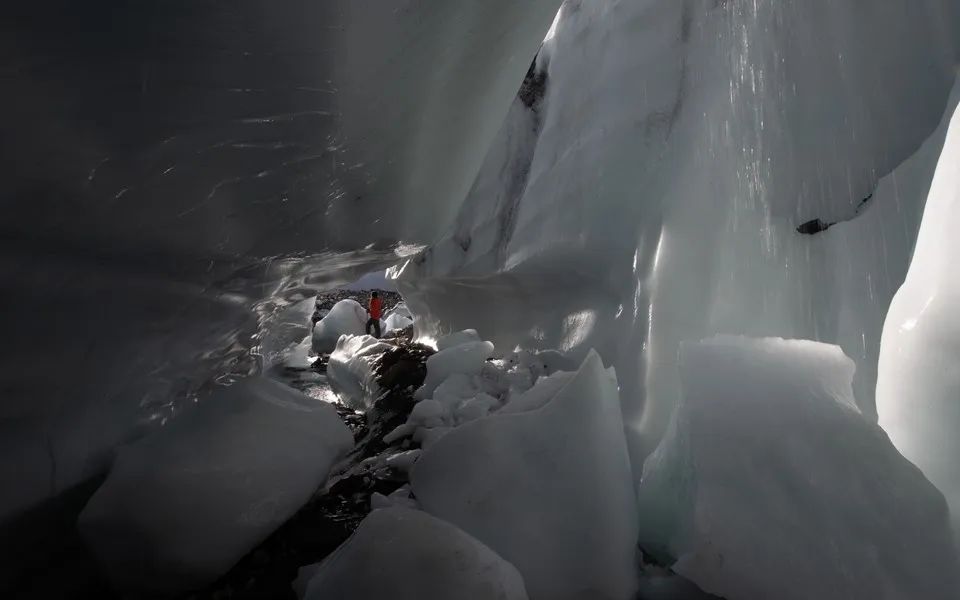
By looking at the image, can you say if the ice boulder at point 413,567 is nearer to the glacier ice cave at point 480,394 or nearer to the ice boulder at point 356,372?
the glacier ice cave at point 480,394

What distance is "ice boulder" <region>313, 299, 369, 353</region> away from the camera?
10508mm

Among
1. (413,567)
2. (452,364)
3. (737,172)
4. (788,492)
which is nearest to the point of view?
(413,567)

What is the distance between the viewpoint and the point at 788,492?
1620mm

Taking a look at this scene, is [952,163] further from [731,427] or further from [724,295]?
[731,427]

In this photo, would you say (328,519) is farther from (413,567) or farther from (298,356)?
(298,356)

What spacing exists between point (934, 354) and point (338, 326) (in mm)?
9849

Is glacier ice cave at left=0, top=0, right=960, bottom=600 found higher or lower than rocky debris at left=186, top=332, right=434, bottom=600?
higher

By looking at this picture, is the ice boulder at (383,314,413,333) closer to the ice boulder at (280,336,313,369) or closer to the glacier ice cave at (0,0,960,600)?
the ice boulder at (280,336,313,369)

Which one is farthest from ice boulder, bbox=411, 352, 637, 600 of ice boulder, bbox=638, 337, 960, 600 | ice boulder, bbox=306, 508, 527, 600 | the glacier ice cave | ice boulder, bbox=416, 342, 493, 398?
ice boulder, bbox=416, 342, 493, 398

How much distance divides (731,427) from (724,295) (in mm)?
1331

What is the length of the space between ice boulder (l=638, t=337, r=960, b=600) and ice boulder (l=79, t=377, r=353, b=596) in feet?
5.01

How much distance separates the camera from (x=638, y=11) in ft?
12.6

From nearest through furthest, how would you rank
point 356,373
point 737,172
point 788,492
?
point 788,492
point 737,172
point 356,373

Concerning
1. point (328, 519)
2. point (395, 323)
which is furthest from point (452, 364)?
point (395, 323)
